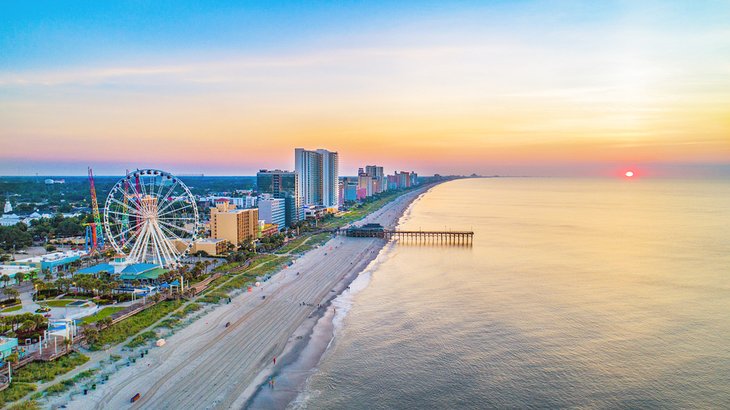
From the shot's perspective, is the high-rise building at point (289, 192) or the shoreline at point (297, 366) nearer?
the shoreline at point (297, 366)

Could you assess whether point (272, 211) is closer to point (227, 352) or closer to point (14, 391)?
point (227, 352)

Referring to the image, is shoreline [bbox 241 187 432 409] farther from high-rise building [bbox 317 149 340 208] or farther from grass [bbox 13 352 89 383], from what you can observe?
high-rise building [bbox 317 149 340 208]

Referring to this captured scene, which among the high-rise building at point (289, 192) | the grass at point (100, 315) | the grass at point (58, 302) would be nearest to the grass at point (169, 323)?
the grass at point (100, 315)

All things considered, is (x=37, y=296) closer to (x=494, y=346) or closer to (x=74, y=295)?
(x=74, y=295)

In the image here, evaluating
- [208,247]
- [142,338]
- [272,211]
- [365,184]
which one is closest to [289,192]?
[272,211]

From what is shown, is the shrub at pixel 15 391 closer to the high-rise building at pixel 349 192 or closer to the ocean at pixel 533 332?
the ocean at pixel 533 332
